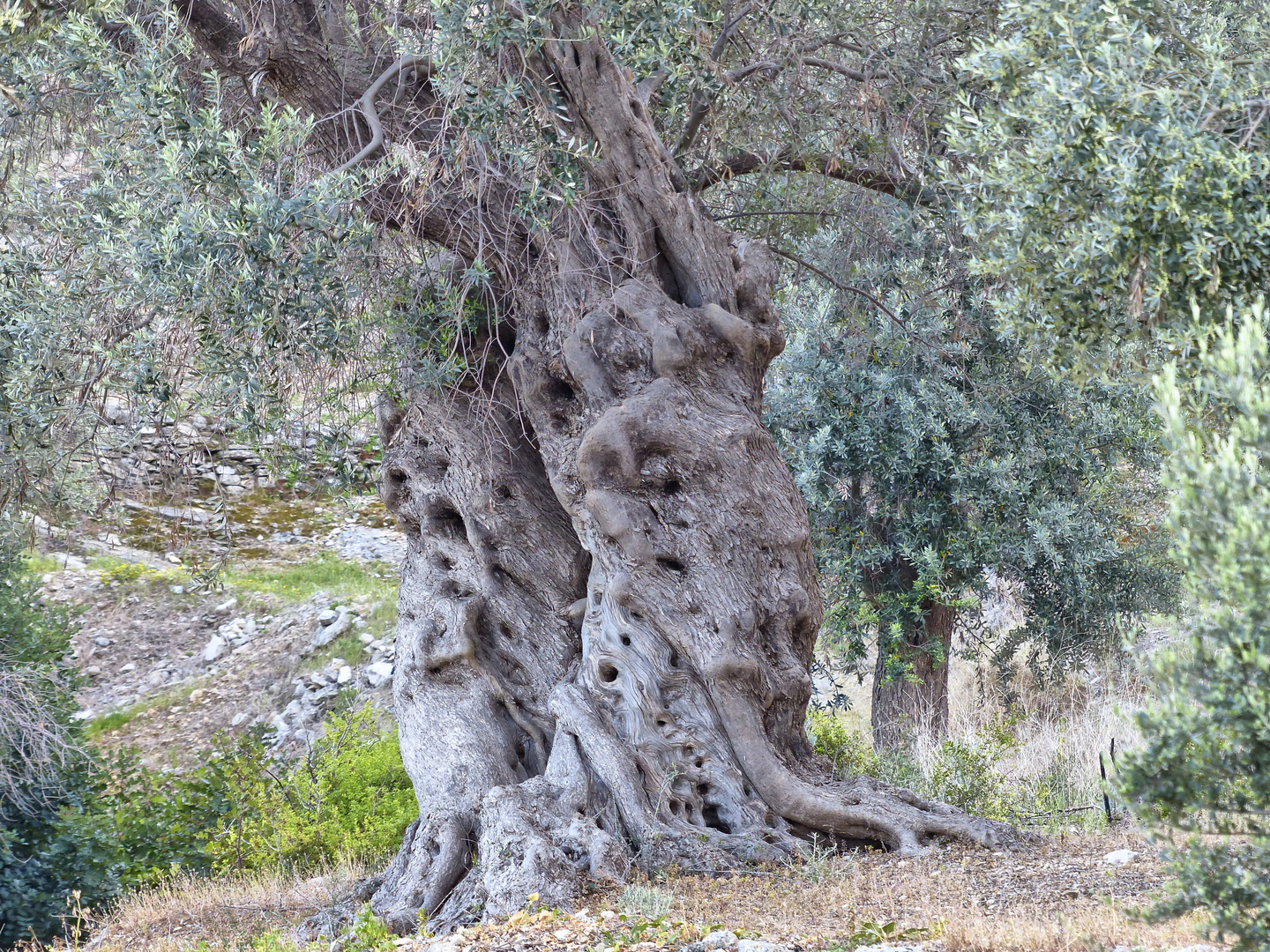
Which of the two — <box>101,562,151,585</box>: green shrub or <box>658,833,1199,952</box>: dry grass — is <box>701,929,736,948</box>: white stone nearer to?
<box>658,833,1199,952</box>: dry grass

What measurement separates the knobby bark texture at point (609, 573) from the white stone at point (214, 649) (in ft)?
27.8

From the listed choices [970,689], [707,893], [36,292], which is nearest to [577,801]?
[707,893]

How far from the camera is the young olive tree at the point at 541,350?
587 cm

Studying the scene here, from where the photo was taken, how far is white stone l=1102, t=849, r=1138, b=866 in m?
6.04

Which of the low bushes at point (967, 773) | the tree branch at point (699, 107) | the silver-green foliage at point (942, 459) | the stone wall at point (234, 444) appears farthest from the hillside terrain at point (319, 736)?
the tree branch at point (699, 107)

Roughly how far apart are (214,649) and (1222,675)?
14852 millimetres

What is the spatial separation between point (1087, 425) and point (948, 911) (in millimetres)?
6345

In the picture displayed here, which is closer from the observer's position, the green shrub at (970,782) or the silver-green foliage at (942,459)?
the green shrub at (970,782)

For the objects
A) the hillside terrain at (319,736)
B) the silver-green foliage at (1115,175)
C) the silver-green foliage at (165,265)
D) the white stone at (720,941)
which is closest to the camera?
the silver-green foliage at (1115,175)

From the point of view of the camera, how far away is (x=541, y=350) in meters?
7.67

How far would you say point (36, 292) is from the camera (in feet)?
22.3

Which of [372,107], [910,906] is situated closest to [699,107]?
[372,107]

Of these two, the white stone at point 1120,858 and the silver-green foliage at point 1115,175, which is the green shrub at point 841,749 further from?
the silver-green foliage at point 1115,175

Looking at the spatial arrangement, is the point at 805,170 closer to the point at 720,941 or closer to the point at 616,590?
the point at 616,590
